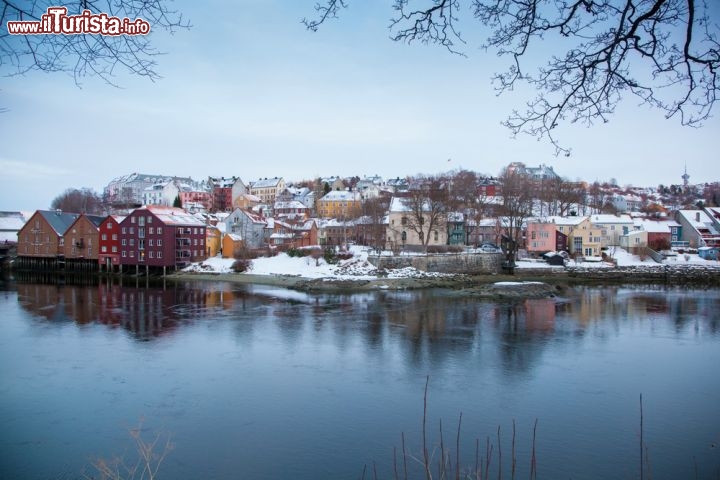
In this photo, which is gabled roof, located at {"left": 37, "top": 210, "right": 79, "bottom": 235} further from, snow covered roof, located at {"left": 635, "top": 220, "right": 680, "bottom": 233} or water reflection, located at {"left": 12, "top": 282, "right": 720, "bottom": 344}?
snow covered roof, located at {"left": 635, "top": 220, "right": 680, "bottom": 233}

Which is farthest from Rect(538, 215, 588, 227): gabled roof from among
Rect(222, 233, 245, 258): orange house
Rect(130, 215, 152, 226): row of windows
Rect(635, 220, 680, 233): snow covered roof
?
Rect(130, 215, 152, 226): row of windows

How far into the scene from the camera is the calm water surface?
28.9 ft

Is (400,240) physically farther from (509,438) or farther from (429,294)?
(509,438)

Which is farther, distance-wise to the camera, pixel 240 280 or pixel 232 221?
pixel 232 221

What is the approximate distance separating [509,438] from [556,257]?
3383 centimetres

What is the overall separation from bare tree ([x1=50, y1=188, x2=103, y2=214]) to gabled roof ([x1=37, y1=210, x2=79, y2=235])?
58.4ft

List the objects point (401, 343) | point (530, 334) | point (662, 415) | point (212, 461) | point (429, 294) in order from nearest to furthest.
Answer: point (212, 461) → point (662, 415) → point (401, 343) → point (530, 334) → point (429, 294)

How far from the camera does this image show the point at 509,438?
9680mm

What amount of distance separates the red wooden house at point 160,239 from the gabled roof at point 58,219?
350 inches

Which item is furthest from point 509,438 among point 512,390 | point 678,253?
point 678,253

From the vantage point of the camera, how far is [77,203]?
7450cm

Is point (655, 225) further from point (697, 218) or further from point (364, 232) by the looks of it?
point (364, 232)

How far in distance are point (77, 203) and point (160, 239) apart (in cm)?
4164

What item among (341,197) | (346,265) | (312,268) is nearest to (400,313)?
(346,265)
